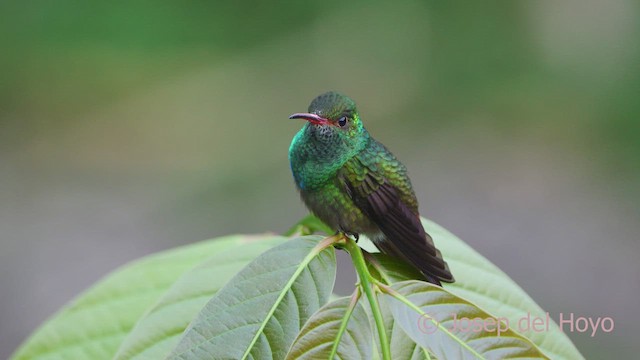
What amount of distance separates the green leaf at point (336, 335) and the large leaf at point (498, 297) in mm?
178

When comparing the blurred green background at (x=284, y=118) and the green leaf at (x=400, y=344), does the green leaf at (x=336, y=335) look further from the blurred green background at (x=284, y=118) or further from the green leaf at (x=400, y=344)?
the blurred green background at (x=284, y=118)

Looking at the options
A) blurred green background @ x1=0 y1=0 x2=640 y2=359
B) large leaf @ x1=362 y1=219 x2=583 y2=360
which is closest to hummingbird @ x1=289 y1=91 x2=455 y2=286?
large leaf @ x1=362 y1=219 x2=583 y2=360

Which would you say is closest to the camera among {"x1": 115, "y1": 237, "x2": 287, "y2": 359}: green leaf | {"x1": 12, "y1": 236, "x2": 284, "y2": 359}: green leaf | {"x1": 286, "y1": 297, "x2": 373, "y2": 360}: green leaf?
{"x1": 286, "y1": 297, "x2": 373, "y2": 360}: green leaf

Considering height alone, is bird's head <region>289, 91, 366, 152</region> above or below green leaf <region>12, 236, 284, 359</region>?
above

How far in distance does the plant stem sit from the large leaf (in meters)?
0.15

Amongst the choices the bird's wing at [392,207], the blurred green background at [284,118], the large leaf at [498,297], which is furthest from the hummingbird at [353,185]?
the blurred green background at [284,118]

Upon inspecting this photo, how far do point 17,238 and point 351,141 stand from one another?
3.40 meters

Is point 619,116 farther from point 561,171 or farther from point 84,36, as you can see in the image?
point 84,36

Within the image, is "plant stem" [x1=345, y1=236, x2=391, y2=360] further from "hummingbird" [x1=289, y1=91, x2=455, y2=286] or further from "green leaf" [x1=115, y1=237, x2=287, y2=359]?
"green leaf" [x1=115, y1=237, x2=287, y2=359]

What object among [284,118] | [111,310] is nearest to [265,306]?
[111,310]

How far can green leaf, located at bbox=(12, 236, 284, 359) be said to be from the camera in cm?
86

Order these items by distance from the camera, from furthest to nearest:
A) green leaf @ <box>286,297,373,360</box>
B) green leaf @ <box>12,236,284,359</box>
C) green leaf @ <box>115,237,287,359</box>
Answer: green leaf @ <box>12,236,284,359</box> < green leaf @ <box>115,237,287,359</box> < green leaf @ <box>286,297,373,360</box>

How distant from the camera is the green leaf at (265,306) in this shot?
568mm

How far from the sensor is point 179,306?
0.76m
